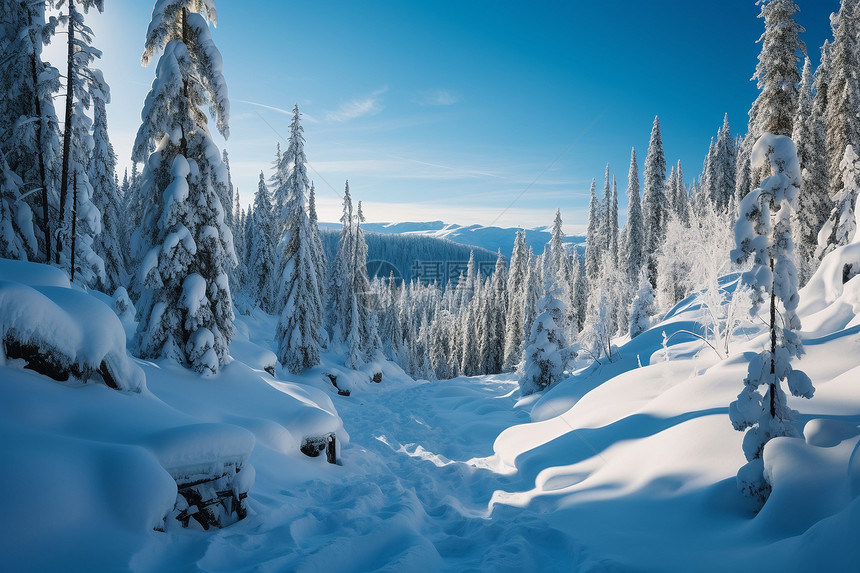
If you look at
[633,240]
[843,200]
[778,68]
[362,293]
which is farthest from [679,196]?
[778,68]

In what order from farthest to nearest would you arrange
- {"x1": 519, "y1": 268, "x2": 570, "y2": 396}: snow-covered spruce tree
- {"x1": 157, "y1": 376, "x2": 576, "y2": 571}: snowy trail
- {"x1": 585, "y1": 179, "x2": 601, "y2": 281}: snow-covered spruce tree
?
{"x1": 585, "y1": 179, "x2": 601, "y2": 281}: snow-covered spruce tree → {"x1": 519, "y1": 268, "x2": 570, "y2": 396}: snow-covered spruce tree → {"x1": 157, "y1": 376, "x2": 576, "y2": 571}: snowy trail

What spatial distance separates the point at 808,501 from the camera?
4.50 metres

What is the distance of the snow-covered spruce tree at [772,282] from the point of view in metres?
5.50

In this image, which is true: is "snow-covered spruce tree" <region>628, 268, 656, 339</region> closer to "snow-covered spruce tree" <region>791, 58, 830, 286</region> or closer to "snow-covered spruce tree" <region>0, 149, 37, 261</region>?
"snow-covered spruce tree" <region>791, 58, 830, 286</region>

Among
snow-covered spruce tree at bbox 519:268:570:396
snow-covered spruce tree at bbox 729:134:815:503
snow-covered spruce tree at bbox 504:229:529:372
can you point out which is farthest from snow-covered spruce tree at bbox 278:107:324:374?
snow-covered spruce tree at bbox 504:229:529:372

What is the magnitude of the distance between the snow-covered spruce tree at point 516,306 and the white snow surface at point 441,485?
36.5 metres

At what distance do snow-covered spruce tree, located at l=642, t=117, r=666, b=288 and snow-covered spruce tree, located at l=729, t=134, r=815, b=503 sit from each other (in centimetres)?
3621

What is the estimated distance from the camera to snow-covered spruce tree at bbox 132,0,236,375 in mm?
10164

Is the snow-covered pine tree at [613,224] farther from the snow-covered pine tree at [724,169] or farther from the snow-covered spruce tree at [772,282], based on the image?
the snow-covered spruce tree at [772,282]

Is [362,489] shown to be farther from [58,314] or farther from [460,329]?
[460,329]

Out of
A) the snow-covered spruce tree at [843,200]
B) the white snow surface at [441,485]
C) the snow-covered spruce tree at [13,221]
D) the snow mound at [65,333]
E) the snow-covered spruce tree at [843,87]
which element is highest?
the snow-covered spruce tree at [843,87]

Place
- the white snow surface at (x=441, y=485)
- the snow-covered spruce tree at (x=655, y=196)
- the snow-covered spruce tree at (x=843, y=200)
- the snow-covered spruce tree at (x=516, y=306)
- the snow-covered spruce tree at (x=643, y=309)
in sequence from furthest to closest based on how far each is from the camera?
the snow-covered spruce tree at (x=516, y=306) < the snow-covered spruce tree at (x=655, y=196) < the snow-covered spruce tree at (x=643, y=309) < the snow-covered spruce tree at (x=843, y=200) < the white snow surface at (x=441, y=485)

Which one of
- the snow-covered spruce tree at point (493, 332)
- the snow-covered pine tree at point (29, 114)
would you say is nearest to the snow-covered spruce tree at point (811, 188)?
the snow-covered pine tree at point (29, 114)

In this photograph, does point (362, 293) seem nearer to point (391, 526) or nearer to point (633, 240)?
point (391, 526)
